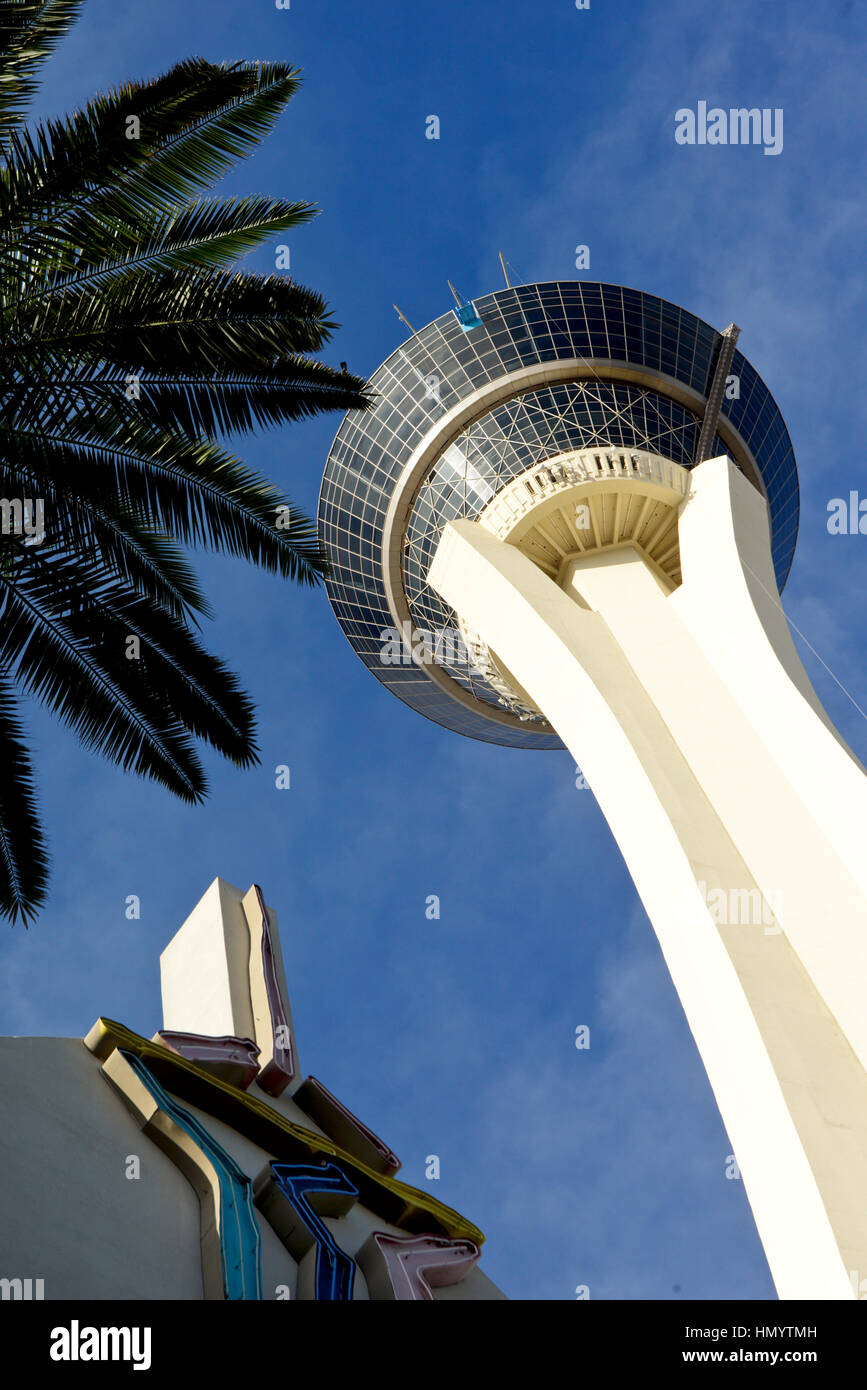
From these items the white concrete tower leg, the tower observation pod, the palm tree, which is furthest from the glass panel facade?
the palm tree

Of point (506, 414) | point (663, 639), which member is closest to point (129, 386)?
point (663, 639)

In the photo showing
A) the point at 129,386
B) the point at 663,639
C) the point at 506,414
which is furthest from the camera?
the point at 506,414

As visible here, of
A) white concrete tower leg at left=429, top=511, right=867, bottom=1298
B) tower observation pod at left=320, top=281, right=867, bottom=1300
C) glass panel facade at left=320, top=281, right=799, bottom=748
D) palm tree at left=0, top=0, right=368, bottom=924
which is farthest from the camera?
glass panel facade at left=320, top=281, right=799, bottom=748

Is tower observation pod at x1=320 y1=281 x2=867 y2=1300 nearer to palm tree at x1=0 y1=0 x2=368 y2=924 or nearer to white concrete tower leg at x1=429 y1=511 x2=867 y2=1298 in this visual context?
white concrete tower leg at x1=429 y1=511 x2=867 y2=1298

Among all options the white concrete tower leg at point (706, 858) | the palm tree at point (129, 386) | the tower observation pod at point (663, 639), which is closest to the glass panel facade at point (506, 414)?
the tower observation pod at point (663, 639)

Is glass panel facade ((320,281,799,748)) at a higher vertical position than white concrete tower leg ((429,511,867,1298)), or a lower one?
higher

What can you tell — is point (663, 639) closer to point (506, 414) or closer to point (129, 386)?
point (506, 414)
